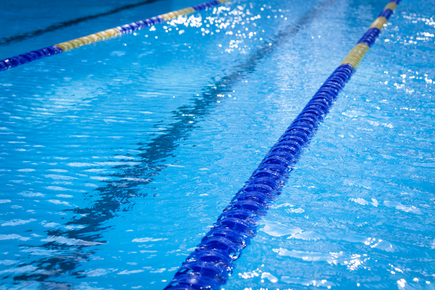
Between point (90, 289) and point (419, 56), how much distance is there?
5.18 meters

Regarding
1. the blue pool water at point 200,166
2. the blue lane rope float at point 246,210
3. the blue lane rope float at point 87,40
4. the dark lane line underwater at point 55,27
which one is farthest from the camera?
the dark lane line underwater at point 55,27

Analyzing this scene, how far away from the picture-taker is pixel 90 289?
171 cm

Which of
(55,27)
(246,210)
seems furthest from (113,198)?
(55,27)

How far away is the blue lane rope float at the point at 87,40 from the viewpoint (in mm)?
4859

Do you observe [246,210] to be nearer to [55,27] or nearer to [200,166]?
[200,166]

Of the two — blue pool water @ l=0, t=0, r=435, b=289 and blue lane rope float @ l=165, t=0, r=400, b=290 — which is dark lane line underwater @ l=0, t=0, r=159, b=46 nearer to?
blue pool water @ l=0, t=0, r=435, b=289

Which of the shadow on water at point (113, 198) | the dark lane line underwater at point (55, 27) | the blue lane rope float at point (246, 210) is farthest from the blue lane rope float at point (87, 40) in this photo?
the blue lane rope float at point (246, 210)

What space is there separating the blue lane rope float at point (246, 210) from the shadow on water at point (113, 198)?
21.0 inches

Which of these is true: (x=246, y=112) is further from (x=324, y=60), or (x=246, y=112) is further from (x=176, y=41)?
(x=176, y=41)

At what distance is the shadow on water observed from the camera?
1.83 metres

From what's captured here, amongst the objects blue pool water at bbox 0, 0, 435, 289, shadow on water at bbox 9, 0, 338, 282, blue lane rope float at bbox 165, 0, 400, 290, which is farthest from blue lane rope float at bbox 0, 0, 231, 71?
blue lane rope float at bbox 165, 0, 400, 290

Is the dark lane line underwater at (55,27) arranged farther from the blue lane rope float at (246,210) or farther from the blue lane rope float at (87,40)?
the blue lane rope float at (246,210)

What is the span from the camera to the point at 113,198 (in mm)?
2365

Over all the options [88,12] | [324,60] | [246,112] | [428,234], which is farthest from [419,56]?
[88,12]
